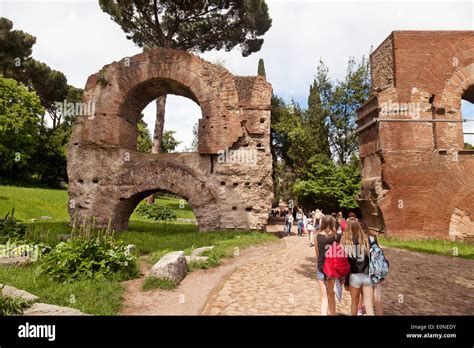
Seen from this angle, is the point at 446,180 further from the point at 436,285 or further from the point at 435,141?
the point at 436,285

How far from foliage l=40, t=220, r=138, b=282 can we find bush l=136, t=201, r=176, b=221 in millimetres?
14104

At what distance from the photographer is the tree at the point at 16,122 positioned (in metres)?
21.5

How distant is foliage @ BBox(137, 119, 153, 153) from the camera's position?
123 ft

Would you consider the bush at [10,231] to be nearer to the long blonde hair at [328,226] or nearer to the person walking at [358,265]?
the long blonde hair at [328,226]

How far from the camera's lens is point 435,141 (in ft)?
41.6

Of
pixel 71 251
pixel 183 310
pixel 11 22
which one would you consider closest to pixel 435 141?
pixel 183 310

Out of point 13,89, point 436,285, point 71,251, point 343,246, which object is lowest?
point 436,285

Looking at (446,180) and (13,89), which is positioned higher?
(13,89)

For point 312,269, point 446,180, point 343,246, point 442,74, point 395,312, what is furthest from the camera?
point 442,74

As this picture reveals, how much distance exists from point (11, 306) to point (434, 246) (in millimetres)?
12580

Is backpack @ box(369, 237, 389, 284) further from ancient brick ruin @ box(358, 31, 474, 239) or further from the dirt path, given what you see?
ancient brick ruin @ box(358, 31, 474, 239)

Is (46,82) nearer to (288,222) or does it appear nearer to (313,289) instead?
(288,222)

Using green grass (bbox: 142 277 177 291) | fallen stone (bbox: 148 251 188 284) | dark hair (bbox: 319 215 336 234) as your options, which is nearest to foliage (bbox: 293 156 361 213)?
fallen stone (bbox: 148 251 188 284)

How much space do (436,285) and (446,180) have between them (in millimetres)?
7402
